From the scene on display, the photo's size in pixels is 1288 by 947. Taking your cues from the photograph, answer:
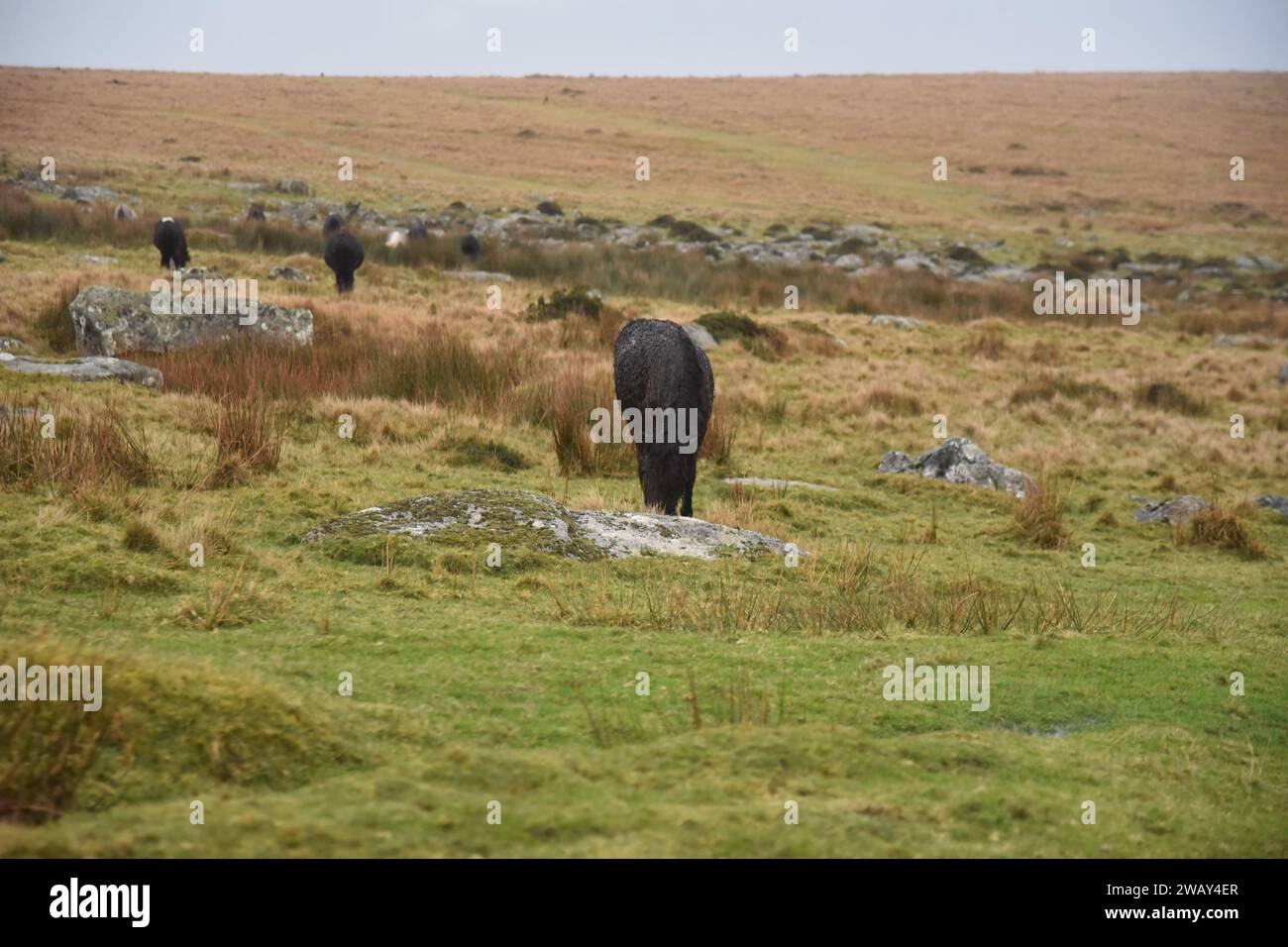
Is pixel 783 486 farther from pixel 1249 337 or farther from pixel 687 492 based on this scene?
pixel 1249 337

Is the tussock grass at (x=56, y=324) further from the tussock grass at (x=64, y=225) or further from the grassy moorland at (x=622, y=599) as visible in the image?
the tussock grass at (x=64, y=225)

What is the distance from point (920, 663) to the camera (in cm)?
770

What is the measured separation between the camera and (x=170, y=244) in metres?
25.8

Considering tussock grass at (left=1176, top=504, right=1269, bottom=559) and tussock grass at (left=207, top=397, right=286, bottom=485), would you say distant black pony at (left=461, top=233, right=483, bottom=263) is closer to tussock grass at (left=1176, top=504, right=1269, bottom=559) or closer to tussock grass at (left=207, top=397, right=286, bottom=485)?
tussock grass at (left=207, top=397, right=286, bottom=485)

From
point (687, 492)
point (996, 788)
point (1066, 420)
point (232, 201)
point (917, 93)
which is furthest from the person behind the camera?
A: point (917, 93)

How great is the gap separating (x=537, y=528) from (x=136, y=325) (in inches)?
402

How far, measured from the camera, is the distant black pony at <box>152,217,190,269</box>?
25.5m

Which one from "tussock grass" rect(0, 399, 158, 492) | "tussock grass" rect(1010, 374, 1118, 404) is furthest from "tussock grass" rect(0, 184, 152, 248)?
"tussock grass" rect(1010, 374, 1118, 404)

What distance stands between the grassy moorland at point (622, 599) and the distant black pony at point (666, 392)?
76 centimetres

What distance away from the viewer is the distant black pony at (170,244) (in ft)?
83.8

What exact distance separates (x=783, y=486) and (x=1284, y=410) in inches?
524

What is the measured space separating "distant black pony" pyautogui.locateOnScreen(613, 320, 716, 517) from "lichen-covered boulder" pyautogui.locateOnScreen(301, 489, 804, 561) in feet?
3.87

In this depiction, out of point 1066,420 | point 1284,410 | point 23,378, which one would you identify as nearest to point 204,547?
point 23,378

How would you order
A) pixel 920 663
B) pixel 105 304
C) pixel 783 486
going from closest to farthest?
pixel 920 663
pixel 783 486
pixel 105 304
